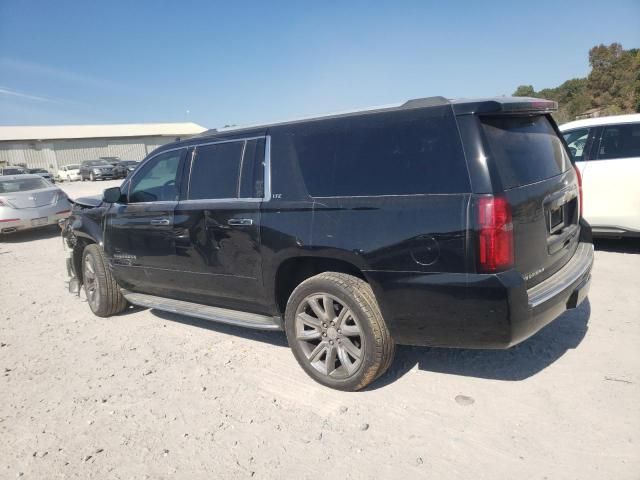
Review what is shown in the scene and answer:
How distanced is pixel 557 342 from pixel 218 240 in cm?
284

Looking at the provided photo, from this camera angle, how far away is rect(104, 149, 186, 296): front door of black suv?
4.25 m

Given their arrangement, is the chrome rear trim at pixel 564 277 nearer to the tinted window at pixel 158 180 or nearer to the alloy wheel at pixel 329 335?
the alloy wheel at pixel 329 335

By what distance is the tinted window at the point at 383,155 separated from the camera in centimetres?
267

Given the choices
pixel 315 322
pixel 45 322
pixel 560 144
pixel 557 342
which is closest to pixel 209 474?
pixel 315 322

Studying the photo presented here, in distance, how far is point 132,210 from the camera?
4.60 metres

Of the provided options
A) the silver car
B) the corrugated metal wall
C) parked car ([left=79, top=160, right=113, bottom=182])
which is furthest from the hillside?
the corrugated metal wall

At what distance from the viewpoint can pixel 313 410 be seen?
3.04m

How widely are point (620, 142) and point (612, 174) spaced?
17.4 inches

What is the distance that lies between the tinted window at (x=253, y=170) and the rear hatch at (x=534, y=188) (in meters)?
1.66

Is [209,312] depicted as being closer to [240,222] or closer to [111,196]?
[240,222]

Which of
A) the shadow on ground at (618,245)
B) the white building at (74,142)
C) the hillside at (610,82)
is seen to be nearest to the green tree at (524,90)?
the hillside at (610,82)

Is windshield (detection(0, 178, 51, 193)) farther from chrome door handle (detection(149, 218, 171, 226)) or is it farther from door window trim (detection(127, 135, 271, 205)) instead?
chrome door handle (detection(149, 218, 171, 226))

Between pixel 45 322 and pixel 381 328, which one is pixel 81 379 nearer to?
pixel 45 322

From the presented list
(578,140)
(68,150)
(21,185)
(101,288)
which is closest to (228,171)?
(101,288)
